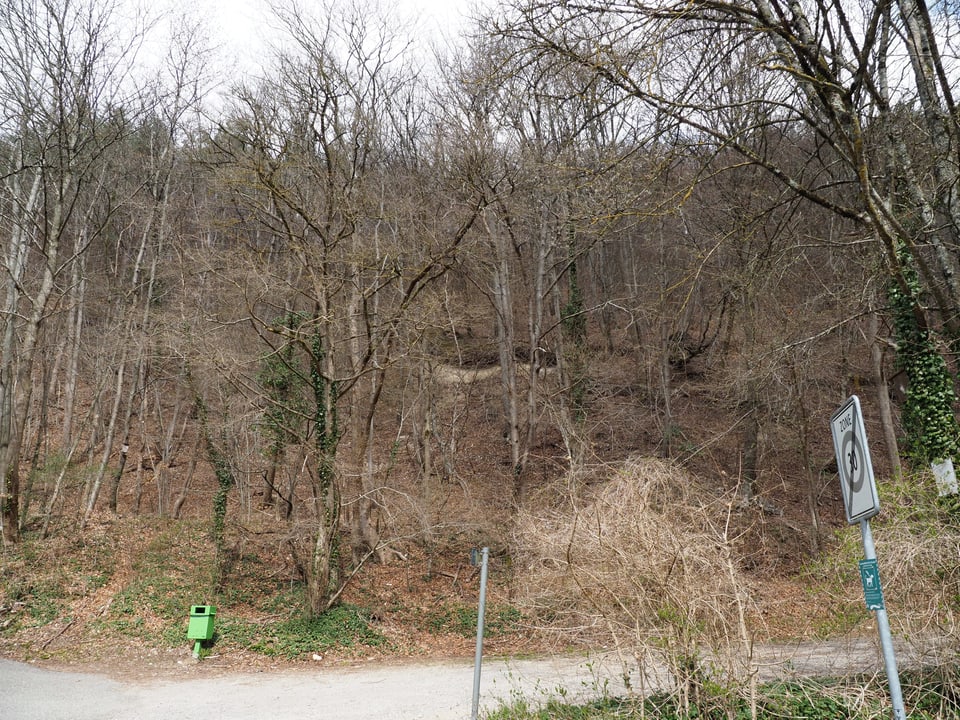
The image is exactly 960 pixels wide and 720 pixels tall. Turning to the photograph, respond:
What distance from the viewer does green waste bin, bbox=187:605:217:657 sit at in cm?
1046

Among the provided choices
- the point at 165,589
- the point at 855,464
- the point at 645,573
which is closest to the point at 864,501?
the point at 855,464

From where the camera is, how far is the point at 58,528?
15.1m

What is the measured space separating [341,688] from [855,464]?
7610 mm

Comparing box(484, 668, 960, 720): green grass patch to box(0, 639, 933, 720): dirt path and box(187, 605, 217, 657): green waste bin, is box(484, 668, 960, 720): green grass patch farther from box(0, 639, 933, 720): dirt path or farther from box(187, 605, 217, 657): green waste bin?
box(187, 605, 217, 657): green waste bin

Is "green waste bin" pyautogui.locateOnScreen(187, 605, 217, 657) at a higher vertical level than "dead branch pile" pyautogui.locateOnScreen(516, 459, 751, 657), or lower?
lower

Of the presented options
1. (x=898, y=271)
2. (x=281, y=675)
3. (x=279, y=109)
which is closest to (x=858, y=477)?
(x=898, y=271)

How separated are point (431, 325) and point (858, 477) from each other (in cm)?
939

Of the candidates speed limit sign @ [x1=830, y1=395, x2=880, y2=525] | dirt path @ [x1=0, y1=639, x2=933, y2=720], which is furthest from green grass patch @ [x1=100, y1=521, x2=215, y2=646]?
speed limit sign @ [x1=830, y1=395, x2=880, y2=525]

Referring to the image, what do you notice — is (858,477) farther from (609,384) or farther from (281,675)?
(609,384)

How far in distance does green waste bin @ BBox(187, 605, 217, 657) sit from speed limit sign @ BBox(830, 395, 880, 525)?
383 inches

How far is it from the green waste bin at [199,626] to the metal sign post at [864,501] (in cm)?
967

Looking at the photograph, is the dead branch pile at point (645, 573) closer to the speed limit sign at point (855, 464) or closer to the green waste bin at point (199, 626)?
the speed limit sign at point (855, 464)

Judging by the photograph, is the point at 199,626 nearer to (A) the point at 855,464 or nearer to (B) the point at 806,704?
(B) the point at 806,704

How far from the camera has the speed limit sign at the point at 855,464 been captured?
351 cm
